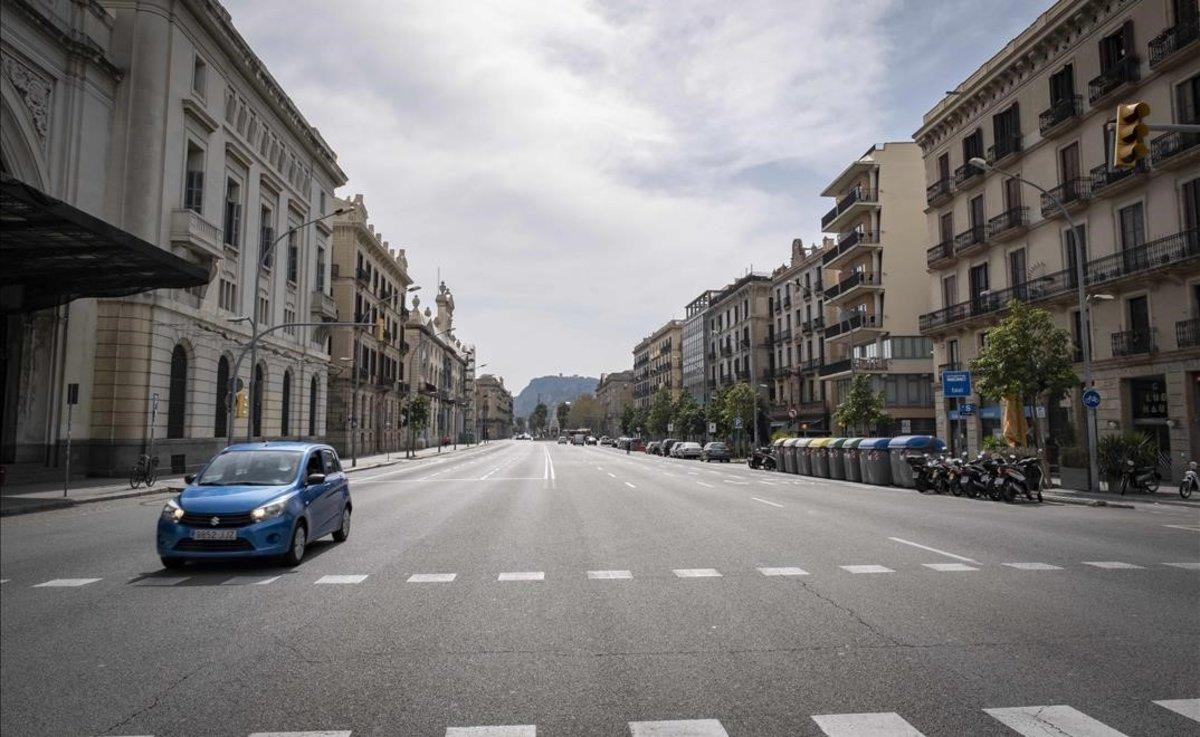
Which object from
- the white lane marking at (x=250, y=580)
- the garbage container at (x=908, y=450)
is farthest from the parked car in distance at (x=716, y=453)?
the white lane marking at (x=250, y=580)

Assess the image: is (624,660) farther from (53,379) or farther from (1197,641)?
(53,379)

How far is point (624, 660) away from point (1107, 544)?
9.94 meters

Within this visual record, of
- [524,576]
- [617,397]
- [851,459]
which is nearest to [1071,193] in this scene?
[851,459]

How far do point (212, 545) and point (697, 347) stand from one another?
92057 millimetres

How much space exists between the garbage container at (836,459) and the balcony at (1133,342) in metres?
10.5

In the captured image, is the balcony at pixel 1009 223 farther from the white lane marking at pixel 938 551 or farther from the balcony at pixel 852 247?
the white lane marking at pixel 938 551

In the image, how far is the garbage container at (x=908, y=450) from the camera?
2609 centimetres

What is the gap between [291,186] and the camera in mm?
40281

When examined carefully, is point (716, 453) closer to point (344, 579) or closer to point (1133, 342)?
point (1133, 342)

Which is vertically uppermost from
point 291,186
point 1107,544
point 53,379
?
point 291,186

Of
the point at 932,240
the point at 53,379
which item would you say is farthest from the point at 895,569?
the point at 932,240

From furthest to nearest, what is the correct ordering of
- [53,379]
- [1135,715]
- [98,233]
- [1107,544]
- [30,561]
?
1. [53,379]
2. [1107,544]
3. [98,233]
4. [30,561]
5. [1135,715]

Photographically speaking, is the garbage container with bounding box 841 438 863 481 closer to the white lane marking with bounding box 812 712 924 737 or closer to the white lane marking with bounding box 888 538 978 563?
the white lane marking with bounding box 888 538 978 563

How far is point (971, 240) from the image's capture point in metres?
36.2
